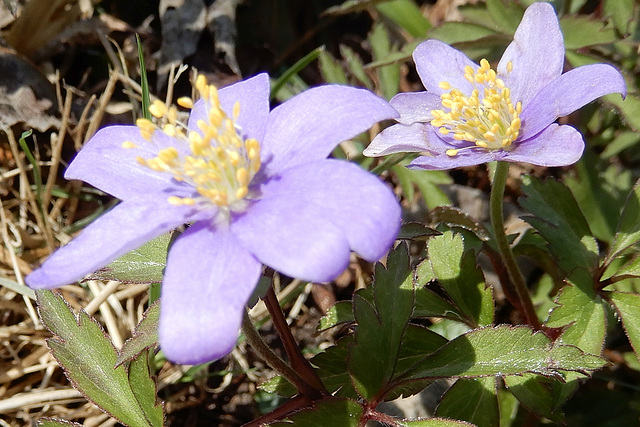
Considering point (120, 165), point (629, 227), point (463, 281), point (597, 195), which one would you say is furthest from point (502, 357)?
point (597, 195)

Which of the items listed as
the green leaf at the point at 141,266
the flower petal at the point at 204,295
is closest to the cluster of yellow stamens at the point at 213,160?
the flower petal at the point at 204,295

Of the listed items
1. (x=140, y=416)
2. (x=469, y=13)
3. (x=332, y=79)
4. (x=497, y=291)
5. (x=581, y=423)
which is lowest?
(x=581, y=423)

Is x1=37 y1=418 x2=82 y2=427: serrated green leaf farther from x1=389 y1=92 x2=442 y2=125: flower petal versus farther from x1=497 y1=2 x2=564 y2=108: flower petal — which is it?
x1=497 y1=2 x2=564 y2=108: flower petal

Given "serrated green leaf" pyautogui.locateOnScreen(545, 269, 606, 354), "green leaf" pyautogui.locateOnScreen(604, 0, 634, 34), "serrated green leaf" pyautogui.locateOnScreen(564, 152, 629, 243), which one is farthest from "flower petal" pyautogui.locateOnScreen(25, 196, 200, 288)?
"green leaf" pyautogui.locateOnScreen(604, 0, 634, 34)

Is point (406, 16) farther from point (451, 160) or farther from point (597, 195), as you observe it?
point (451, 160)

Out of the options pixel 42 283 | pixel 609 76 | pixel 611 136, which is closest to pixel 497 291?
pixel 611 136

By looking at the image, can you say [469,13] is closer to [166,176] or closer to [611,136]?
[611,136]
